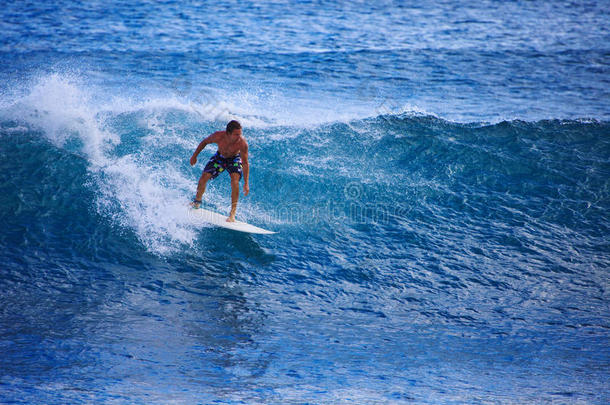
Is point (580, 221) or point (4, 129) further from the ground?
point (4, 129)

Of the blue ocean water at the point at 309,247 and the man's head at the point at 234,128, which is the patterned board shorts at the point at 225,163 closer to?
the man's head at the point at 234,128

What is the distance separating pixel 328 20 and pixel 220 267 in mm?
18387

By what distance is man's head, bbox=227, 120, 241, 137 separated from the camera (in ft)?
22.9

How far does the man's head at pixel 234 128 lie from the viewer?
6.97m

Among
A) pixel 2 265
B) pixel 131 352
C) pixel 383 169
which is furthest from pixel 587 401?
pixel 2 265

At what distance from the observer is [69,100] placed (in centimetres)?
993

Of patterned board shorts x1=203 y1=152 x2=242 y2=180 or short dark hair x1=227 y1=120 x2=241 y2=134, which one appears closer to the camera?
short dark hair x1=227 y1=120 x2=241 y2=134

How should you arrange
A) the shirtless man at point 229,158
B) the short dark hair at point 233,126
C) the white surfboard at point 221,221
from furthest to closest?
the white surfboard at point 221,221 → the shirtless man at point 229,158 → the short dark hair at point 233,126

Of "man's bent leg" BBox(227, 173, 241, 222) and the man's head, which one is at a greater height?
the man's head

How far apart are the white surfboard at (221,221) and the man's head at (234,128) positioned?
122 centimetres

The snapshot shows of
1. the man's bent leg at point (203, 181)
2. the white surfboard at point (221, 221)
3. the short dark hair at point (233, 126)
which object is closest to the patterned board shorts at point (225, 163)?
the man's bent leg at point (203, 181)

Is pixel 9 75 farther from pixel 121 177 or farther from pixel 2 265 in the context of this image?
pixel 2 265

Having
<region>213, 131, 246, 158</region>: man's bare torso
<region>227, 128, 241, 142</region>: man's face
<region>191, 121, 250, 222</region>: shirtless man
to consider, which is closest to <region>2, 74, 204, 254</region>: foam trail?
<region>191, 121, 250, 222</region>: shirtless man

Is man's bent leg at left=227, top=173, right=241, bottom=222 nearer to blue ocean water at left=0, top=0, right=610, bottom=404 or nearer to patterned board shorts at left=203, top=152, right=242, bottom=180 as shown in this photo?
patterned board shorts at left=203, top=152, right=242, bottom=180
